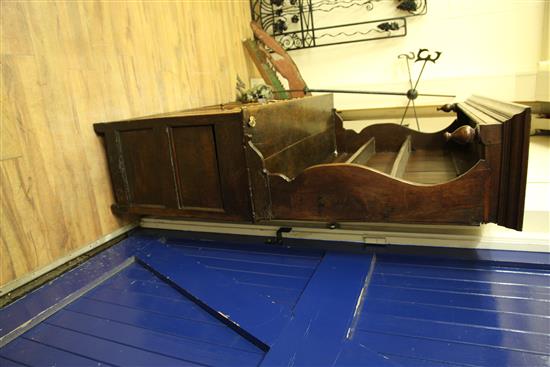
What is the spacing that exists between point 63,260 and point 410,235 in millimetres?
1319

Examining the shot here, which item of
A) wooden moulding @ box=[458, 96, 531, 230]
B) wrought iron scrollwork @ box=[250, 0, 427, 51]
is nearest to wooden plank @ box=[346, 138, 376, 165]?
wooden moulding @ box=[458, 96, 531, 230]

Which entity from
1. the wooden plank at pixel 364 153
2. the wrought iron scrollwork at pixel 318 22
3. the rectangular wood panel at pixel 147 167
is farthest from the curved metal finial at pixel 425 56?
the rectangular wood panel at pixel 147 167

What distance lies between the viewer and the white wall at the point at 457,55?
2633mm

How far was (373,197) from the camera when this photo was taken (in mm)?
1125

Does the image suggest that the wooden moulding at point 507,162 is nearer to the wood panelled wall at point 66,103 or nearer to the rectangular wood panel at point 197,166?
the rectangular wood panel at point 197,166

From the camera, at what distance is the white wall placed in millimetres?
2633

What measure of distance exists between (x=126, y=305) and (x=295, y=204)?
0.62 metres

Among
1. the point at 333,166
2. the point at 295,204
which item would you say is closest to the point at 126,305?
the point at 295,204

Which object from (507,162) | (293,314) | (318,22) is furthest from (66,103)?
(318,22)

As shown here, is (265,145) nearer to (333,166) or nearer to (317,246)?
(333,166)

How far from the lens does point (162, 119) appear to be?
1393mm

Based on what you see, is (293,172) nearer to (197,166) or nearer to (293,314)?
(197,166)

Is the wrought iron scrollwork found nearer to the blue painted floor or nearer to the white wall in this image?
the white wall

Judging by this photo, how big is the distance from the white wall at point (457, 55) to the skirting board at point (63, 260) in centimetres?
215
